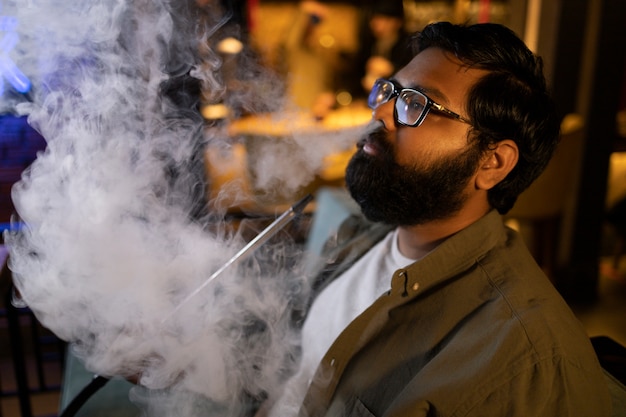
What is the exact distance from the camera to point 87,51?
1.37 meters

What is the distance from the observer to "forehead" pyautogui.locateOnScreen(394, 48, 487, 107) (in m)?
1.29

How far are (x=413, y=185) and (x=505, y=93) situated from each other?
1.10 ft

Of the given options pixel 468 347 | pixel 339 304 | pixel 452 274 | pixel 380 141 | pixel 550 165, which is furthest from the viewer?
pixel 550 165

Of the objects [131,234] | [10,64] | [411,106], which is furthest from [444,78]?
[10,64]

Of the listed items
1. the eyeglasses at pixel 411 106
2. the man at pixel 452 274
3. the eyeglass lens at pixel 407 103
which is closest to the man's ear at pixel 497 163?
the man at pixel 452 274

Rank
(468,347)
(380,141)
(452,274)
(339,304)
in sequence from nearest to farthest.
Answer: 1. (468,347)
2. (452,274)
3. (380,141)
4. (339,304)

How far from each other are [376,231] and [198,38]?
900mm

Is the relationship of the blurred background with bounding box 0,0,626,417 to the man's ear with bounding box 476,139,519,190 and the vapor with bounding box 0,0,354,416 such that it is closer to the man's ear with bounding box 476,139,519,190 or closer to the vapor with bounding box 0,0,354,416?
the vapor with bounding box 0,0,354,416

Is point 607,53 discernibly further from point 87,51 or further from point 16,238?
point 16,238

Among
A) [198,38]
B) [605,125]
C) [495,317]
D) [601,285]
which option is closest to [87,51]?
[198,38]

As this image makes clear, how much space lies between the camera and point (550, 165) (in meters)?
2.96

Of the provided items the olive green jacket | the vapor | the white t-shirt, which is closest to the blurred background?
the vapor

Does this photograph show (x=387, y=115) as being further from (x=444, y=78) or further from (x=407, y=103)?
(x=444, y=78)

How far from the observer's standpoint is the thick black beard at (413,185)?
1.31m
